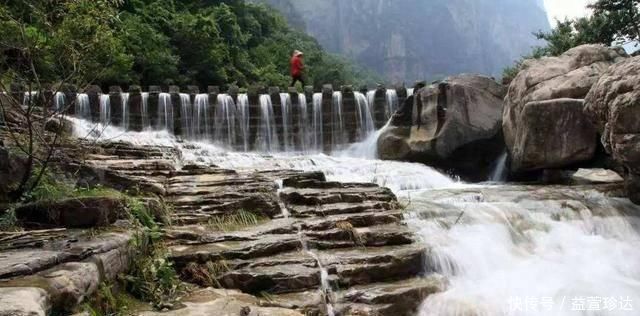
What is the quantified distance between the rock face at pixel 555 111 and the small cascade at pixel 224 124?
900 cm

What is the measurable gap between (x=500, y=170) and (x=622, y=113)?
6.05 metres

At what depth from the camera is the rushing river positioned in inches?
208

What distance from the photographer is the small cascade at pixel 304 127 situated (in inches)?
685

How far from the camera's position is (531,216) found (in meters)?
7.46

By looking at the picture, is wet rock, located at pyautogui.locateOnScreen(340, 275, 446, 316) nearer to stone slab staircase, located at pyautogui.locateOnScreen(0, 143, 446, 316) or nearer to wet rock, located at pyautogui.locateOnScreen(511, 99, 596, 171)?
stone slab staircase, located at pyautogui.locateOnScreen(0, 143, 446, 316)

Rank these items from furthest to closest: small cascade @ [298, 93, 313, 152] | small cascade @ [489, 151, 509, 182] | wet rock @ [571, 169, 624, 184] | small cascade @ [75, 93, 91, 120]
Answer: small cascade @ [298, 93, 313, 152]
small cascade @ [75, 93, 91, 120]
small cascade @ [489, 151, 509, 182]
wet rock @ [571, 169, 624, 184]

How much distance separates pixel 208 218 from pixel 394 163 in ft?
25.6

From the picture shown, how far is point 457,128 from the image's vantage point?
13250mm

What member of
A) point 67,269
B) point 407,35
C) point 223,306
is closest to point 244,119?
point 223,306

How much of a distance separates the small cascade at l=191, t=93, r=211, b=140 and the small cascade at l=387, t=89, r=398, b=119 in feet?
20.7

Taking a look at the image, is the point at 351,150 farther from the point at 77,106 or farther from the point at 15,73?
the point at 15,73

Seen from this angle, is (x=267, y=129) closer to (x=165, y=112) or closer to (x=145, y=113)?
(x=165, y=112)

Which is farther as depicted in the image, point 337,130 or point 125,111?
point 337,130

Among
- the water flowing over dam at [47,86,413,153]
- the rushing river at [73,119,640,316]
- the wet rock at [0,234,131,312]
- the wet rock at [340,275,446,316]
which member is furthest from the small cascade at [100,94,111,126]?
the wet rock at [340,275,446,316]
